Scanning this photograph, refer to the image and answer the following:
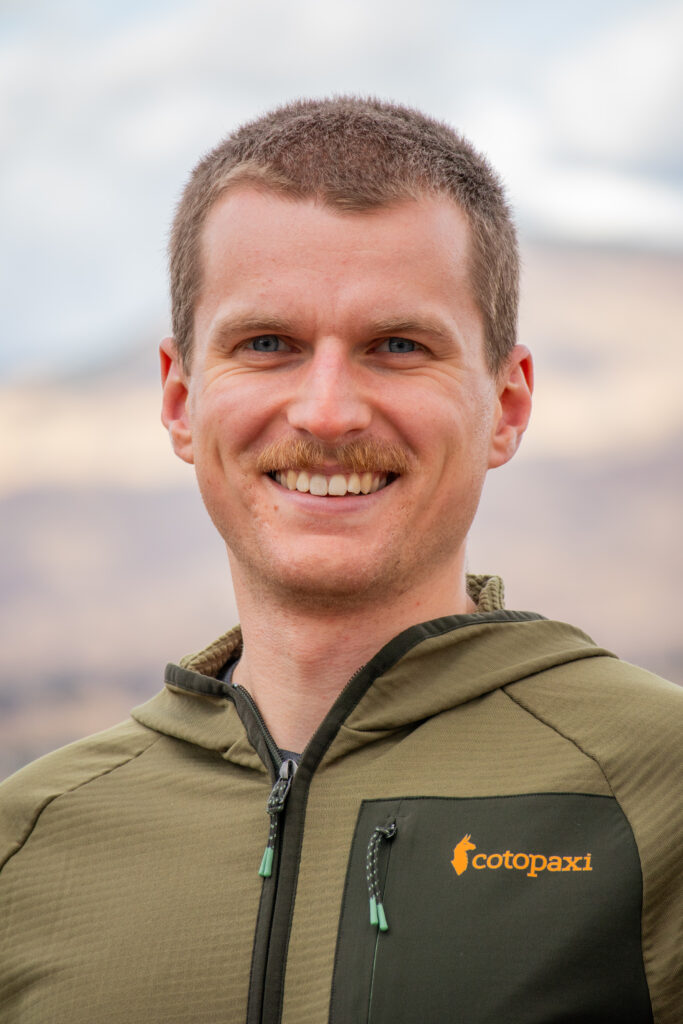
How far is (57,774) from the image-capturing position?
2754mm

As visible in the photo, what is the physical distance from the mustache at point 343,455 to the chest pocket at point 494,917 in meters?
0.71

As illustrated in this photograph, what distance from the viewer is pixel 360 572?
95.8 inches

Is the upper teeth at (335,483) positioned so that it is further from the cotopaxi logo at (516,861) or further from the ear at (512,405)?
the cotopaxi logo at (516,861)

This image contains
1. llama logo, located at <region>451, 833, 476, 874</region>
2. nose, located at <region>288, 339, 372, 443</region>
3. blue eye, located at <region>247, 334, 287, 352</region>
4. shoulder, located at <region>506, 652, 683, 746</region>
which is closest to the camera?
llama logo, located at <region>451, 833, 476, 874</region>

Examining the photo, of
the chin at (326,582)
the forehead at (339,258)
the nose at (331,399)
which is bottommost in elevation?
the chin at (326,582)

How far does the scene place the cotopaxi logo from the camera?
6.80 feet

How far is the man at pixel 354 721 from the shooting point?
207 cm

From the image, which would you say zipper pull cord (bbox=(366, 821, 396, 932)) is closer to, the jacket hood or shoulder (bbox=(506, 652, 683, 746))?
the jacket hood

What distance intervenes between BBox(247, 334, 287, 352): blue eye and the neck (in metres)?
0.53

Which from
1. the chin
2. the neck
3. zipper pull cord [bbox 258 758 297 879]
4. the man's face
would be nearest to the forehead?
the man's face

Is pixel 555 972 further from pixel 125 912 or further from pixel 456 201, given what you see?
pixel 456 201

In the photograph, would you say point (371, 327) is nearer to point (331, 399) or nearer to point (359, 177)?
point (331, 399)

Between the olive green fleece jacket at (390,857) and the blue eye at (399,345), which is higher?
the blue eye at (399,345)

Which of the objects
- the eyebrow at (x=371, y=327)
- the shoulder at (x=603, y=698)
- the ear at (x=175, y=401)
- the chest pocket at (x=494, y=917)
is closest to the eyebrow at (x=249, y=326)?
the eyebrow at (x=371, y=327)
